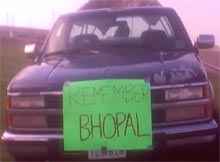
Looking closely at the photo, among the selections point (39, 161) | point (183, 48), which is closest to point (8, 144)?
point (39, 161)

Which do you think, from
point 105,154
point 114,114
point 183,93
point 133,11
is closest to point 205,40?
point 133,11

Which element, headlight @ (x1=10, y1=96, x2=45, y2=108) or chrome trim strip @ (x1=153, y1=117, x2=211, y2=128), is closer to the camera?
chrome trim strip @ (x1=153, y1=117, x2=211, y2=128)

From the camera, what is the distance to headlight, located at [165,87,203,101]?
3861mm

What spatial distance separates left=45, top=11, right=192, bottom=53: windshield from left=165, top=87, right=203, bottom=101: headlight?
1059 mm

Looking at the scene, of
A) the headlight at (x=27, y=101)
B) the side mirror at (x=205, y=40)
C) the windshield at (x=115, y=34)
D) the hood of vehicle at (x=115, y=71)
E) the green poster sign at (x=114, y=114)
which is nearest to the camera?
the green poster sign at (x=114, y=114)

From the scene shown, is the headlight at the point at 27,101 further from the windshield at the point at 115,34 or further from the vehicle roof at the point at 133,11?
the vehicle roof at the point at 133,11

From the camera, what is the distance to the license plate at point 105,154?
12.5ft

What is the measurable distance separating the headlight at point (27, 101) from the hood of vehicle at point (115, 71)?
7 centimetres

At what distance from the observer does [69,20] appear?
5785mm

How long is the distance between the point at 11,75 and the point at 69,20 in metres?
6.95

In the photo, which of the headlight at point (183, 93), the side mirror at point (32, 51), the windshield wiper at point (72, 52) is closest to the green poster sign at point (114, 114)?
the headlight at point (183, 93)

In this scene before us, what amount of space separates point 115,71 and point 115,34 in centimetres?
172

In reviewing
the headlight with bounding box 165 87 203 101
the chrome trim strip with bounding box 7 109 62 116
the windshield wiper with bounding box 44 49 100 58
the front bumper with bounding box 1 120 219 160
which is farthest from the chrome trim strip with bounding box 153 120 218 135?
the windshield wiper with bounding box 44 49 100 58

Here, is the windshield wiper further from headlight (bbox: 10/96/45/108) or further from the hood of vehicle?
headlight (bbox: 10/96/45/108)
